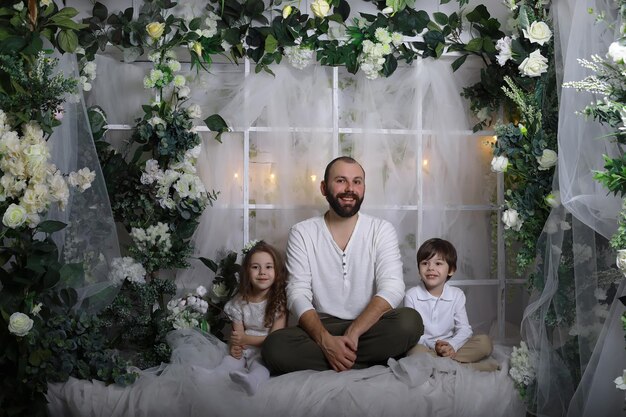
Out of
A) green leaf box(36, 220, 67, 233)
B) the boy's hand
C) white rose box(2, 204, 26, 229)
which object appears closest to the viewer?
white rose box(2, 204, 26, 229)

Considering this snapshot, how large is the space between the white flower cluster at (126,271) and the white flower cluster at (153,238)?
8 cm

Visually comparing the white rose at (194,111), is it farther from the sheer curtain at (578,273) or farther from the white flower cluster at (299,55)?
the sheer curtain at (578,273)

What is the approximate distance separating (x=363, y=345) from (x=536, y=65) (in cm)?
131

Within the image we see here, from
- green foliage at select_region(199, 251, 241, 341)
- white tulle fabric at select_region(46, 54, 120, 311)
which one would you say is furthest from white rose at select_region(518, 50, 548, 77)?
white tulle fabric at select_region(46, 54, 120, 311)

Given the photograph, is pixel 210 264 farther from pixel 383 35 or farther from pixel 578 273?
pixel 578 273

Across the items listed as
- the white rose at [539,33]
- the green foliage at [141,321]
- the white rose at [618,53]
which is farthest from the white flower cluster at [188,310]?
the white rose at [618,53]

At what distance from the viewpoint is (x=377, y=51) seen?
12.0 feet

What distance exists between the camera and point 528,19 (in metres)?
3.34

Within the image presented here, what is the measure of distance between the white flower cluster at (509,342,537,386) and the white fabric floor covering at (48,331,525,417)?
0.13 ft

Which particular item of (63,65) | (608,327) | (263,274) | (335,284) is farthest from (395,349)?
(63,65)

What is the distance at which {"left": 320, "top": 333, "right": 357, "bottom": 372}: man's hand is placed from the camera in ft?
10.7

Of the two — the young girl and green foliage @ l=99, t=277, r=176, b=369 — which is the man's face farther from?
green foliage @ l=99, t=277, r=176, b=369

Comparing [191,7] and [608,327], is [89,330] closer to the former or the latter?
[191,7]

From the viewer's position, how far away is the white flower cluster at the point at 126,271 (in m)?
3.38
